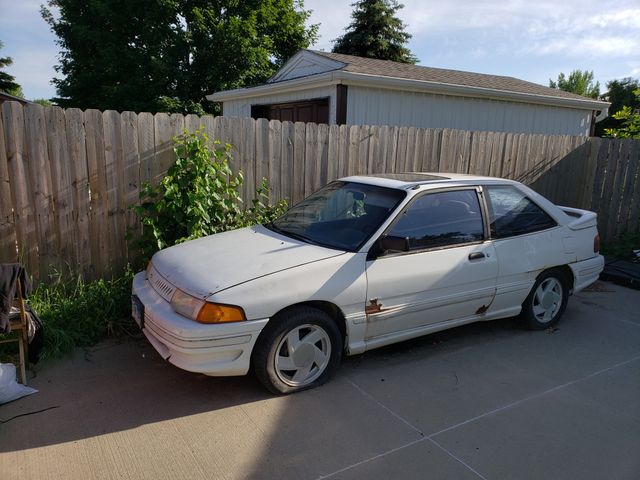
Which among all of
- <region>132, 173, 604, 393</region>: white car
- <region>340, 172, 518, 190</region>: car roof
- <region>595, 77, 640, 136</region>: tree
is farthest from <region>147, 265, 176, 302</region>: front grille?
<region>595, 77, 640, 136</region>: tree

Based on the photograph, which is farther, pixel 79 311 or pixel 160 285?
pixel 79 311

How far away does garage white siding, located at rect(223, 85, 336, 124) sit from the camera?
9945 mm

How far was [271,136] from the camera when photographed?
5957 millimetres

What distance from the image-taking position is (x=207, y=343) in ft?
10.4

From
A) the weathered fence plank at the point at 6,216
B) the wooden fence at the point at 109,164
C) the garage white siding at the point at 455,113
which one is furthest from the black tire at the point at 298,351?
the garage white siding at the point at 455,113

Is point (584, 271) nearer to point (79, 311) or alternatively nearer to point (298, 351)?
point (298, 351)

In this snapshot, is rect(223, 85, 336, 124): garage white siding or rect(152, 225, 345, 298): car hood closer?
rect(152, 225, 345, 298): car hood

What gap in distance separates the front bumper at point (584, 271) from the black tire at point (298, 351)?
289cm

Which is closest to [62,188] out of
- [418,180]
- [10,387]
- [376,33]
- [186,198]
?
[186,198]

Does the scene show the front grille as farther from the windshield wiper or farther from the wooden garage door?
the wooden garage door

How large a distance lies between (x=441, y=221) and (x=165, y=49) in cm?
2304

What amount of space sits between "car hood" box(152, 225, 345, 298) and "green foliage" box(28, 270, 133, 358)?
98cm

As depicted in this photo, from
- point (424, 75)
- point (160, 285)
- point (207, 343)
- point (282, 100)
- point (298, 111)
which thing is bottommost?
point (207, 343)

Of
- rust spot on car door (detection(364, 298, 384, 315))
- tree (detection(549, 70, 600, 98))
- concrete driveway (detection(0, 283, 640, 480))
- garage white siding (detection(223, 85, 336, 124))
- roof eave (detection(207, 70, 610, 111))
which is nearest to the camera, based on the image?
concrete driveway (detection(0, 283, 640, 480))
